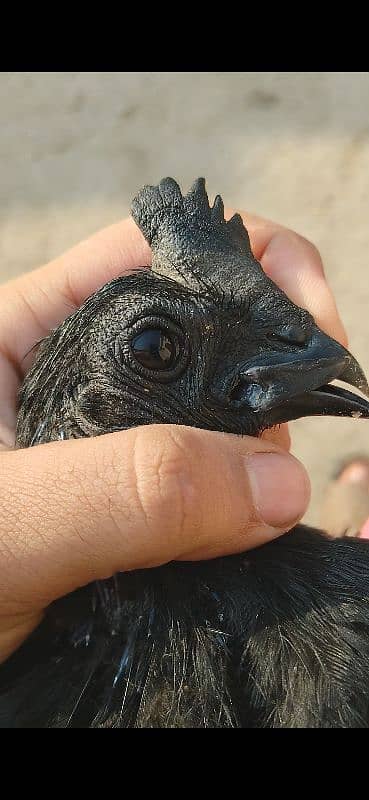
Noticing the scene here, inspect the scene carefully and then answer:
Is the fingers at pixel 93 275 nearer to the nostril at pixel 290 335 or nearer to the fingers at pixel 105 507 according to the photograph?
the nostril at pixel 290 335

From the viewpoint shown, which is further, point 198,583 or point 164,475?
point 198,583

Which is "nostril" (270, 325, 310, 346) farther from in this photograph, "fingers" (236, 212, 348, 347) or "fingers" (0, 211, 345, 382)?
"fingers" (0, 211, 345, 382)

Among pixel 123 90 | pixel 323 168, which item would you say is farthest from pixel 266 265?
pixel 123 90

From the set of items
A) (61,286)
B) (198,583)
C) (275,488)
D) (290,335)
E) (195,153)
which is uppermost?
(195,153)

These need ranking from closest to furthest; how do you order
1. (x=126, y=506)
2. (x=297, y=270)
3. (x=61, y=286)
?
(x=126, y=506), (x=297, y=270), (x=61, y=286)

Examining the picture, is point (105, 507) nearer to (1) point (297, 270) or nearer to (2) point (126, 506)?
(2) point (126, 506)

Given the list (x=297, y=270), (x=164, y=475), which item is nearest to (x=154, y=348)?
(x=164, y=475)
